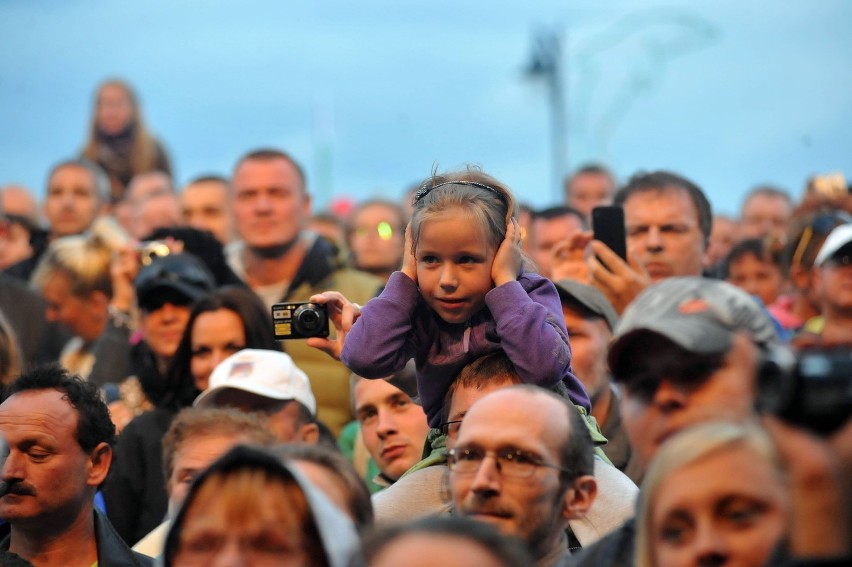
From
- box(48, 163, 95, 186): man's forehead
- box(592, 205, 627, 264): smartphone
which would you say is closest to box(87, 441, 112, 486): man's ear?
box(592, 205, 627, 264): smartphone

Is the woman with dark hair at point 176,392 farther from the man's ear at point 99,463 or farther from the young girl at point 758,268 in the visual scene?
the young girl at point 758,268

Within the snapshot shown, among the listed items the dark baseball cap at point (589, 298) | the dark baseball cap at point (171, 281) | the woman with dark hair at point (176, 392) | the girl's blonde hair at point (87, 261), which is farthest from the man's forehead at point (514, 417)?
the girl's blonde hair at point (87, 261)

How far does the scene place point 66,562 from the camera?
5344 millimetres

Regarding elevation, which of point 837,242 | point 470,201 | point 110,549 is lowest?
point 110,549

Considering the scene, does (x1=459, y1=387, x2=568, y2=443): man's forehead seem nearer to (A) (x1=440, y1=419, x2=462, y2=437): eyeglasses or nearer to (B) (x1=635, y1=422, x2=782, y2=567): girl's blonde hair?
(A) (x1=440, y1=419, x2=462, y2=437): eyeglasses

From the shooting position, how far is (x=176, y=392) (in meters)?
7.24

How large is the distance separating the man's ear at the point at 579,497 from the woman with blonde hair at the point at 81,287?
5070 millimetres

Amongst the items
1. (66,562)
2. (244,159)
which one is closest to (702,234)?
(244,159)

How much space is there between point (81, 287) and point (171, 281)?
6.14 feet

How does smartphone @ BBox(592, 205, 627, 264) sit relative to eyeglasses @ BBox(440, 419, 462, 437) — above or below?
above

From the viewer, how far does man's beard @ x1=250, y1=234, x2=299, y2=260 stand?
8742mm

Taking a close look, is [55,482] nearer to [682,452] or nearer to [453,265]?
[453,265]

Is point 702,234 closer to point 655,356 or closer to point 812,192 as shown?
point 812,192

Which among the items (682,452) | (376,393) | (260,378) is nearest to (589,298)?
(376,393)
